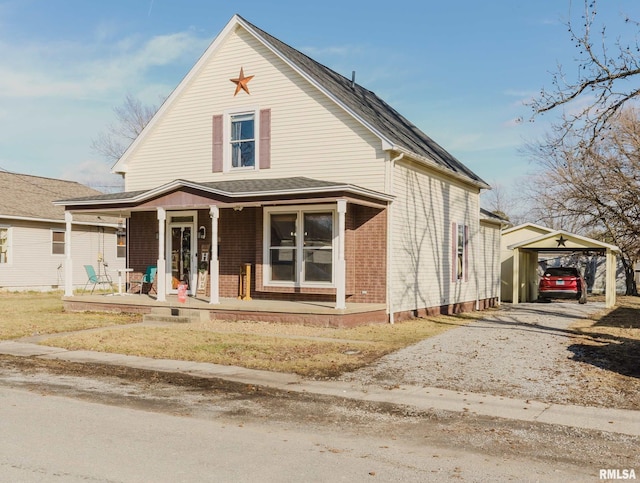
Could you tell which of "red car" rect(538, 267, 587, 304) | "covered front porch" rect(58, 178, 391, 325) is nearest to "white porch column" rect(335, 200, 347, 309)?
"covered front porch" rect(58, 178, 391, 325)

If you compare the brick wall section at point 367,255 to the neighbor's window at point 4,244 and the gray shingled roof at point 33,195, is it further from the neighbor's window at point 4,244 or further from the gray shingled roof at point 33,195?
the neighbor's window at point 4,244

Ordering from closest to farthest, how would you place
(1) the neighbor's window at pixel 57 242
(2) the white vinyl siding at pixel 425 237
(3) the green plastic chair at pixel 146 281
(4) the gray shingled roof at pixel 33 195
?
1. (2) the white vinyl siding at pixel 425 237
2. (3) the green plastic chair at pixel 146 281
3. (4) the gray shingled roof at pixel 33 195
4. (1) the neighbor's window at pixel 57 242

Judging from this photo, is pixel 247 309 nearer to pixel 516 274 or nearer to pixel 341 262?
pixel 341 262

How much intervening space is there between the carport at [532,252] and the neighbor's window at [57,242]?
67.5ft

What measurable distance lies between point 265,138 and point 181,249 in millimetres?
4525

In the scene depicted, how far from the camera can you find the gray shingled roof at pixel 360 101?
690 inches

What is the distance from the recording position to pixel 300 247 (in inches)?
682

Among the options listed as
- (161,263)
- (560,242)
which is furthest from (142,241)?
(560,242)

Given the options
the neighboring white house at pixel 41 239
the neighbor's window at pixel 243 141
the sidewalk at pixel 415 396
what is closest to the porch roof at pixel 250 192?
the neighbor's window at pixel 243 141

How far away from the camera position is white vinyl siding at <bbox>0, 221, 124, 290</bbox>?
28.0m

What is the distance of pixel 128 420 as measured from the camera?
22.8 ft

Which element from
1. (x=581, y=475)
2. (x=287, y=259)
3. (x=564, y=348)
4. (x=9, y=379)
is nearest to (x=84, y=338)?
(x=9, y=379)

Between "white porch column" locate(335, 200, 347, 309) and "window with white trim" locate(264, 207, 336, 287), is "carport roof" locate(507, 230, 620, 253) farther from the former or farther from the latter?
"white porch column" locate(335, 200, 347, 309)

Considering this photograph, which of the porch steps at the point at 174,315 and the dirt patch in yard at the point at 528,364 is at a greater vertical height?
the porch steps at the point at 174,315
